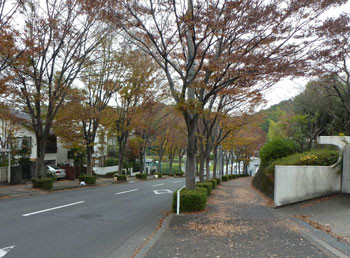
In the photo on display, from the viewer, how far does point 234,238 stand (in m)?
6.22

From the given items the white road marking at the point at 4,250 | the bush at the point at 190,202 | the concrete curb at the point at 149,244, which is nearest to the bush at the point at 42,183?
the bush at the point at 190,202

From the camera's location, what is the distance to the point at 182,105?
9.52 m

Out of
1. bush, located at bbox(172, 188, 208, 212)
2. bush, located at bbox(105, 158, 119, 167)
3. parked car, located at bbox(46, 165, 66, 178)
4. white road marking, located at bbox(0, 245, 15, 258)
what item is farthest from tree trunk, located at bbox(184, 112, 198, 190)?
bush, located at bbox(105, 158, 119, 167)

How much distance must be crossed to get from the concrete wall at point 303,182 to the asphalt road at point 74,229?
4.42 m

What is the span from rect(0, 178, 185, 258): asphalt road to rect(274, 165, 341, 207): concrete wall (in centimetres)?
442

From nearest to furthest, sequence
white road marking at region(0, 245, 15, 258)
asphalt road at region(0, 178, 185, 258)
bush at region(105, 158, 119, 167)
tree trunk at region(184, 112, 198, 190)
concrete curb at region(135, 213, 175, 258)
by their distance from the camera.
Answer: concrete curb at region(135, 213, 175, 258) → white road marking at region(0, 245, 15, 258) → asphalt road at region(0, 178, 185, 258) → tree trunk at region(184, 112, 198, 190) → bush at region(105, 158, 119, 167)

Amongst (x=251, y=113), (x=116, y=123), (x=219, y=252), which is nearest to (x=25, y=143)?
(x=116, y=123)

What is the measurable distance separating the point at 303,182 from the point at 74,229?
26.3 ft

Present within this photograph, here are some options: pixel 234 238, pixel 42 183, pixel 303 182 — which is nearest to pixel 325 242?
pixel 234 238

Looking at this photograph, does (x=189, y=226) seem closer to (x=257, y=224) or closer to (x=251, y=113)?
(x=257, y=224)

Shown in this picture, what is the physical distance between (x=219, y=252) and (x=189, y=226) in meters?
2.17

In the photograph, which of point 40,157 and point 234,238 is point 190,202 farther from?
point 40,157

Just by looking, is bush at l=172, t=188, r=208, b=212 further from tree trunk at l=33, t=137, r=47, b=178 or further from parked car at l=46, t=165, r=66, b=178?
parked car at l=46, t=165, r=66, b=178

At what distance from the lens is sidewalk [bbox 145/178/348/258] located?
5.29 metres
